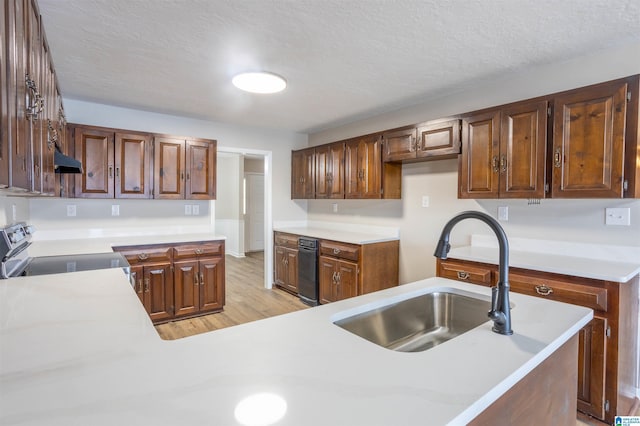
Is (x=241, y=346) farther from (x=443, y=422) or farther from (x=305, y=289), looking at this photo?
(x=305, y=289)

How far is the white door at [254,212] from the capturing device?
7727mm

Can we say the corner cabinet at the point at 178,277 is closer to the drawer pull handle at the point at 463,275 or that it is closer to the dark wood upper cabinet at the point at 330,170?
the dark wood upper cabinet at the point at 330,170

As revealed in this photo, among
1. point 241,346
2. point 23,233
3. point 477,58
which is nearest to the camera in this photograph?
point 241,346

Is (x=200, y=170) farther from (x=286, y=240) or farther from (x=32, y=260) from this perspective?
(x=32, y=260)

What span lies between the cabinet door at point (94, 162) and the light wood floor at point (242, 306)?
1.52 m

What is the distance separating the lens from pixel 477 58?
96.7 inches

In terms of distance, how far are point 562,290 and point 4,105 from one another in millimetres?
2766

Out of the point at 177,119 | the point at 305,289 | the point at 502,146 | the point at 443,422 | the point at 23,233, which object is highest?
the point at 177,119

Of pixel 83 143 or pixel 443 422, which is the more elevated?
pixel 83 143

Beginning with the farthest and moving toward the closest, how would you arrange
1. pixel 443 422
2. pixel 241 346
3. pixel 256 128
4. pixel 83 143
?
pixel 256 128 → pixel 83 143 → pixel 241 346 → pixel 443 422

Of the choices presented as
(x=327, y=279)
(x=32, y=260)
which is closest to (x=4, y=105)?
(x=32, y=260)

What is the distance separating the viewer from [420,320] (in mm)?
1514

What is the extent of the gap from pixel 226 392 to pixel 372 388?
31 centimetres

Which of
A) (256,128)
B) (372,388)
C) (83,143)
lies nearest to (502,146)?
(372,388)
